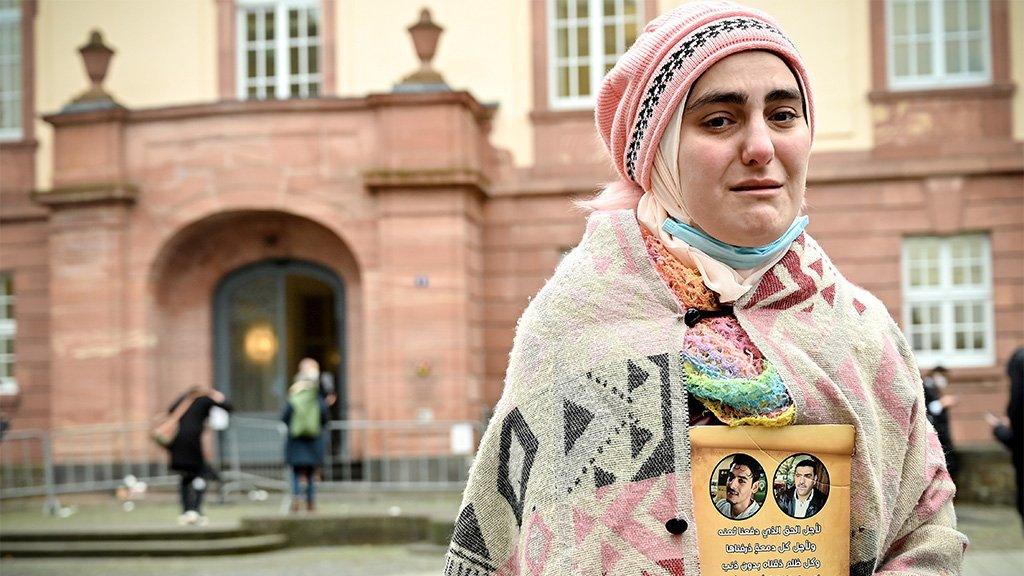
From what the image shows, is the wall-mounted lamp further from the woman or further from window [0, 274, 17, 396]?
the woman

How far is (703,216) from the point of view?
221 centimetres

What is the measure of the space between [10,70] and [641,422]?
21669 millimetres

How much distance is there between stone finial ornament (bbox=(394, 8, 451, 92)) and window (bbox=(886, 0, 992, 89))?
660 centimetres

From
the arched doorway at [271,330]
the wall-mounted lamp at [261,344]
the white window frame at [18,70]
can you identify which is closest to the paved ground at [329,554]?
the arched doorway at [271,330]

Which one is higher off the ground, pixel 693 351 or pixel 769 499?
pixel 693 351

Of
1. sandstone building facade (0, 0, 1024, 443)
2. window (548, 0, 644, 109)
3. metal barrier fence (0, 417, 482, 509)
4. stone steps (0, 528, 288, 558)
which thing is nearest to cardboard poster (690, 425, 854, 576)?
stone steps (0, 528, 288, 558)

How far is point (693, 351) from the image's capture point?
2.22 meters

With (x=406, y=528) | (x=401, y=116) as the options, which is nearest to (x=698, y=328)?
(x=406, y=528)

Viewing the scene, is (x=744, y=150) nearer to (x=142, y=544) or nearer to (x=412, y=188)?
(x=142, y=544)

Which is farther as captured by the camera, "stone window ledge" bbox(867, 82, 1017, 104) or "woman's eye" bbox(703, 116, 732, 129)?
"stone window ledge" bbox(867, 82, 1017, 104)

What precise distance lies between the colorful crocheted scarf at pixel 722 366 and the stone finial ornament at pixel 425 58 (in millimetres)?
16149

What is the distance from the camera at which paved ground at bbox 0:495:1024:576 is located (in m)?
11.8

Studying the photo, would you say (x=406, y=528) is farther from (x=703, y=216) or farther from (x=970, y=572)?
(x=703, y=216)

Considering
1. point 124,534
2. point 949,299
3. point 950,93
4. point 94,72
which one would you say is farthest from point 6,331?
point 950,93
